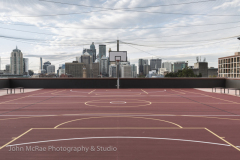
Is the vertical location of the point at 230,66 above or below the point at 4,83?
above

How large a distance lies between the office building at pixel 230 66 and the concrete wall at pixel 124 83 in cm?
9933

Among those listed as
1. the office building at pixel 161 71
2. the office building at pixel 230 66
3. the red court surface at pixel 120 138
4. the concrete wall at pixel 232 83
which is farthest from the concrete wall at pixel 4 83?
the office building at pixel 161 71

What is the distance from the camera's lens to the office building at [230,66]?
10981 centimetres

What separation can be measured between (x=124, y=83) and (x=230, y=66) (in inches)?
4479

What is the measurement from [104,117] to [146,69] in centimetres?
13601

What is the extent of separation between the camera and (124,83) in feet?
85.8

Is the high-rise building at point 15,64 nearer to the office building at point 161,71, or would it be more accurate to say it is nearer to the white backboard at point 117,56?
the white backboard at point 117,56

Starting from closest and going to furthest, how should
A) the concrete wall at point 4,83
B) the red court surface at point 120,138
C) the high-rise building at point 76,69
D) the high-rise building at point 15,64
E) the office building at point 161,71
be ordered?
the red court surface at point 120,138
the concrete wall at point 4,83
the high-rise building at point 15,64
the high-rise building at point 76,69
the office building at point 161,71

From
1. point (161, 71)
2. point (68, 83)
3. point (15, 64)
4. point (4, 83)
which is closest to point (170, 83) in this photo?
point (68, 83)

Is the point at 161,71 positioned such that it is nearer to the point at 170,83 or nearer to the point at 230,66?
the point at 230,66

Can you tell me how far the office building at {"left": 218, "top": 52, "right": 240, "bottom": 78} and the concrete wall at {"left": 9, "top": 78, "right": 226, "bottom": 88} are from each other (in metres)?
99.3

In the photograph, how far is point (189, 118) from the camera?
27.5 feet

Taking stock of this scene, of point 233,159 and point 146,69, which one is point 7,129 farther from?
point 146,69

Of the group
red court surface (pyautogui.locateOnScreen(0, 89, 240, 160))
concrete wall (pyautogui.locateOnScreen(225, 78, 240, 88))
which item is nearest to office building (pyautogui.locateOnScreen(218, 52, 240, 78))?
concrete wall (pyautogui.locateOnScreen(225, 78, 240, 88))
